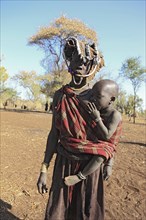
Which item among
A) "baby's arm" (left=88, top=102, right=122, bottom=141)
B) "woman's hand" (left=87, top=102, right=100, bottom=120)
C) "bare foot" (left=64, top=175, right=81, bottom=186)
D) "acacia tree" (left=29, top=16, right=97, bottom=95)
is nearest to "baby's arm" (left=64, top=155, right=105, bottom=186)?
→ "bare foot" (left=64, top=175, right=81, bottom=186)

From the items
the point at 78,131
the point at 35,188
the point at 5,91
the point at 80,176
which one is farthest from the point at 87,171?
the point at 5,91

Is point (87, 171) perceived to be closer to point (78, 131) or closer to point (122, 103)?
point (78, 131)

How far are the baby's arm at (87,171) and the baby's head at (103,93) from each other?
0.32m

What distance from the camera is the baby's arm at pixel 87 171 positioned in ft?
5.80

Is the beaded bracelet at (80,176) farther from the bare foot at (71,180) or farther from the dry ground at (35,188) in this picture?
the dry ground at (35,188)

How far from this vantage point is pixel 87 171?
5.87 feet

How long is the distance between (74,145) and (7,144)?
6323 millimetres

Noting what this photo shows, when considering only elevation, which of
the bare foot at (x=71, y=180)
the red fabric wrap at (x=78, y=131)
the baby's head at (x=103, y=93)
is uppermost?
the baby's head at (x=103, y=93)

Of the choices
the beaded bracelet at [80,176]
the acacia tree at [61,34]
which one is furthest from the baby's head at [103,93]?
the acacia tree at [61,34]

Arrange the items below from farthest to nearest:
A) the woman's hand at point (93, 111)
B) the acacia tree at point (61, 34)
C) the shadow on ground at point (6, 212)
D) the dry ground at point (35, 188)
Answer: the acacia tree at point (61, 34) < the dry ground at point (35, 188) < the shadow on ground at point (6, 212) < the woman's hand at point (93, 111)

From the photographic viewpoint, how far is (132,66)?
23.2 metres

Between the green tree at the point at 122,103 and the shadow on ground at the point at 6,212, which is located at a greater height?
the green tree at the point at 122,103

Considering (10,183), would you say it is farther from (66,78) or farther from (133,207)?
(66,78)

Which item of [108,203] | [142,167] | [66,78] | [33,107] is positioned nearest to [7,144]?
[142,167]
